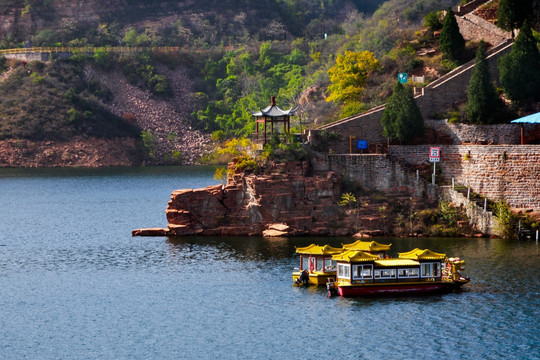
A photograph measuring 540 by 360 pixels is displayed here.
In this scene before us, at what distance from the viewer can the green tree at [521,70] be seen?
297 ft

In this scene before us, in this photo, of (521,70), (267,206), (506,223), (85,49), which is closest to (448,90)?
(521,70)

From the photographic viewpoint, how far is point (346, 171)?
8744cm

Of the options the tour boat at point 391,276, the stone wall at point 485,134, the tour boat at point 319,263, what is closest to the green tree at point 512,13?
the stone wall at point 485,134

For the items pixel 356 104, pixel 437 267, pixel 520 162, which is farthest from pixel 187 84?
pixel 437 267

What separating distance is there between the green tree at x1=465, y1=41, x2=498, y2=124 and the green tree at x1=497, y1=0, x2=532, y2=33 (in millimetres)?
10074

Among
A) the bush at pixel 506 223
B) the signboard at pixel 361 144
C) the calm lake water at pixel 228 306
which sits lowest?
the calm lake water at pixel 228 306

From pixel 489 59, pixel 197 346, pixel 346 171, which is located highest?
pixel 489 59

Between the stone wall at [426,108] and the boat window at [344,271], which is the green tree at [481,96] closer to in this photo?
the stone wall at [426,108]

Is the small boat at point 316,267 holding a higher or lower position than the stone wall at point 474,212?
lower

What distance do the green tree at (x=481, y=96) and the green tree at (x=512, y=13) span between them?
10074 mm

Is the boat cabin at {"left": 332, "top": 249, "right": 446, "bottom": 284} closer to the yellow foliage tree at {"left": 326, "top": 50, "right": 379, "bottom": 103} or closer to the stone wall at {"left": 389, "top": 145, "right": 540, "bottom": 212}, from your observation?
the stone wall at {"left": 389, "top": 145, "right": 540, "bottom": 212}

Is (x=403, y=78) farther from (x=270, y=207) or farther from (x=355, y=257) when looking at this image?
(x=355, y=257)

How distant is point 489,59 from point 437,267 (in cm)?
Result: 3135

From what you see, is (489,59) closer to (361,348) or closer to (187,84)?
(361,348)
